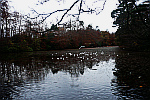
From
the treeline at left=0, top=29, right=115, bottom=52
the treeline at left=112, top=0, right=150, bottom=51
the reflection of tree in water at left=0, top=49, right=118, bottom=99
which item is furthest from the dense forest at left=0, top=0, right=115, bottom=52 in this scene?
the treeline at left=112, top=0, right=150, bottom=51

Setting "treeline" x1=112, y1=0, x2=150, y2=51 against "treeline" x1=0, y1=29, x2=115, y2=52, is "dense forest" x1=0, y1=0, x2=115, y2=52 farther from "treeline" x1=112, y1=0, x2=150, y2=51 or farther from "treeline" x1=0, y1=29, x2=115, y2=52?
"treeline" x1=112, y1=0, x2=150, y2=51

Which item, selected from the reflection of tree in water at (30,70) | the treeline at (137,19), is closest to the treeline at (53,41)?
the reflection of tree in water at (30,70)

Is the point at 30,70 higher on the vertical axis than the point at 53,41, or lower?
lower

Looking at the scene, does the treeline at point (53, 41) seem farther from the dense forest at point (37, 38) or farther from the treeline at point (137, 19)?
the treeline at point (137, 19)

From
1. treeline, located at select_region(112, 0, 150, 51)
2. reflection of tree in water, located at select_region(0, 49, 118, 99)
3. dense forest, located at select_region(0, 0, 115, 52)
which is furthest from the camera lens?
dense forest, located at select_region(0, 0, 115, 52)

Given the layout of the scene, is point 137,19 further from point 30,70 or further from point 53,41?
point 53,41

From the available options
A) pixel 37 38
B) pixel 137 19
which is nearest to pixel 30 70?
pixel 137 19

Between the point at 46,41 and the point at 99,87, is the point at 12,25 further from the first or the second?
the point at 99,87

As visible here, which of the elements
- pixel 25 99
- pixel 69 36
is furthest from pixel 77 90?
pixel 69 36

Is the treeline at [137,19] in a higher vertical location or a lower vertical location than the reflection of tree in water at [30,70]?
higher

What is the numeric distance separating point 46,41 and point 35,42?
449 centimetres

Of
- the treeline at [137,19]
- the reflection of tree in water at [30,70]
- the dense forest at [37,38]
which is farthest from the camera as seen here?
the dense forest at [37,38]

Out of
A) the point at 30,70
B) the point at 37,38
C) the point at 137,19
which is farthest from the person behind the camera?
the point at 37,38

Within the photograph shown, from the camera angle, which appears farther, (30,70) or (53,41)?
(53,41)
